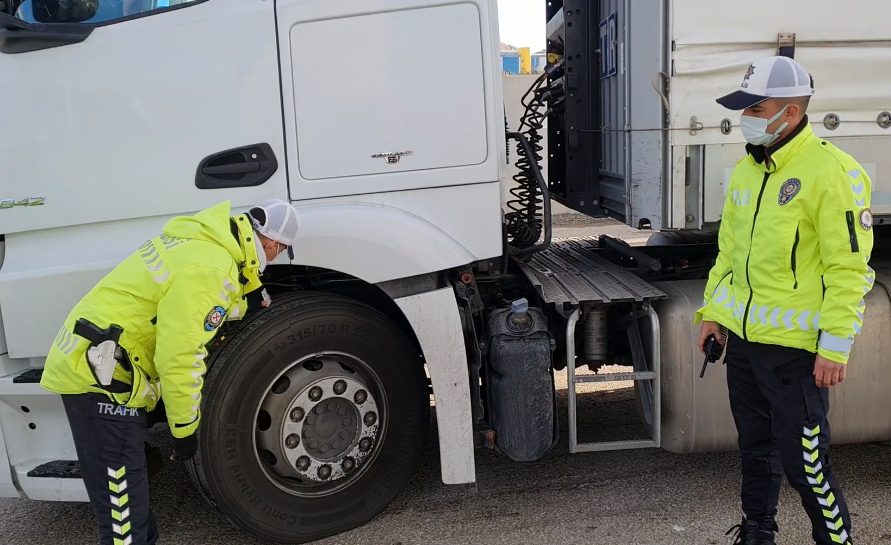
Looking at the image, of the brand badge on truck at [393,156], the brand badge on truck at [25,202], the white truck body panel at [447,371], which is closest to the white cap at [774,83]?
the brand badge on truck at [393,156]

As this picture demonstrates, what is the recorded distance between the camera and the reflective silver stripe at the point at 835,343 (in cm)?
258

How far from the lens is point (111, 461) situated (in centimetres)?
279

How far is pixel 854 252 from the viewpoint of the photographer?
101 inches

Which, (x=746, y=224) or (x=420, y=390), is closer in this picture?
(x=746, y=224)

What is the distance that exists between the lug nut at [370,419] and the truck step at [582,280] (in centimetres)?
91

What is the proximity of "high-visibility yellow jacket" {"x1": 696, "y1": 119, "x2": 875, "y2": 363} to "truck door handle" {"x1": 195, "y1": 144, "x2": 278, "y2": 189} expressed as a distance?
6.07 ft

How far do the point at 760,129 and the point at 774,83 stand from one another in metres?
0.16

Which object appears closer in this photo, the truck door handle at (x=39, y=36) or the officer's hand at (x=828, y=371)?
the officer's hand at (x=828, y=371)

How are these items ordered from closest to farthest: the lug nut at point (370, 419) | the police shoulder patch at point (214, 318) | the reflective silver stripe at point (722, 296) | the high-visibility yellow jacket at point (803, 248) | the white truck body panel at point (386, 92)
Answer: the high-visibility yellow jacket at point (803, 248) → the police shoulder patch at point (214, 318) → the reflective silver stripe at point (722, 296) → the white truck body panel at point (386, 92) → the lug nut at point (370, 419)

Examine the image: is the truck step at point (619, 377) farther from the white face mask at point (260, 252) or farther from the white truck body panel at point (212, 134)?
the white face mask at point (260, 252)

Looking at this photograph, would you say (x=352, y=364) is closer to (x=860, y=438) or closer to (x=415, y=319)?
(x=415, y=319)

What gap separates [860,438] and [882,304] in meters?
0.65

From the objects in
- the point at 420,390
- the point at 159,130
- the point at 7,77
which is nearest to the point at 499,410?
the point at 420,390

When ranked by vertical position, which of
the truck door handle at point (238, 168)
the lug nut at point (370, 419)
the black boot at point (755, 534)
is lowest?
the black boot at point (755, 534)
